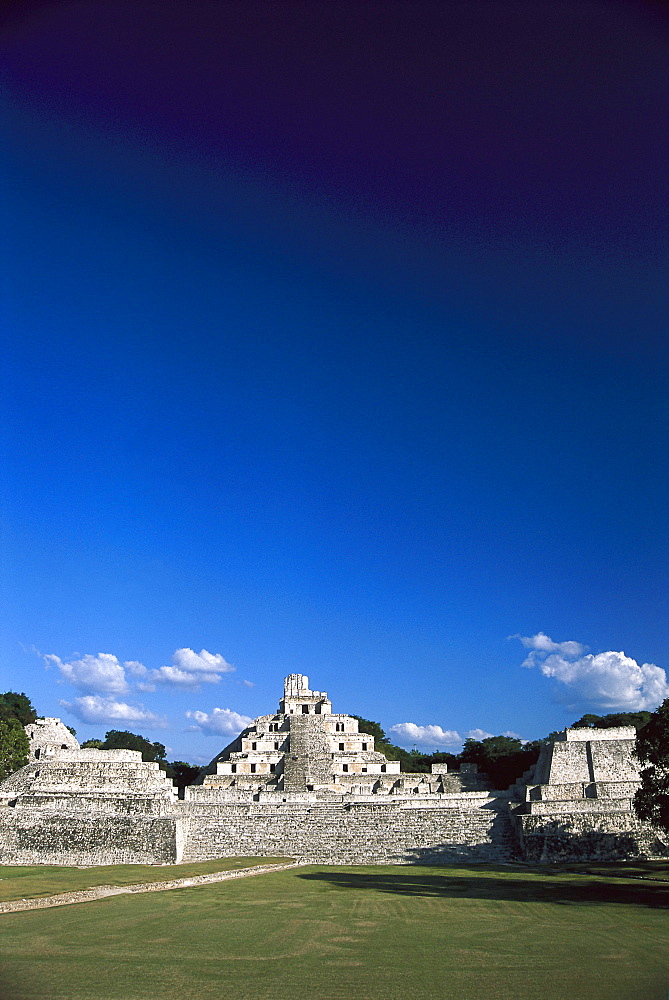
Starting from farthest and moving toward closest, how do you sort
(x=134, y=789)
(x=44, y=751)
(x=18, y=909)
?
(x=44, y=751) < (x=134, y=789) < (x=18, y=909)

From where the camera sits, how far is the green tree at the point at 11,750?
37.6 metres

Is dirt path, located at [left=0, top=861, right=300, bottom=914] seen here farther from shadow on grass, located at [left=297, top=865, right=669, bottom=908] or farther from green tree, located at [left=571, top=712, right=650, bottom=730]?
green tree, located at [left=571, top=712, right=650, bottom=730]

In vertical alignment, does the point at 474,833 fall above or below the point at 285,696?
below

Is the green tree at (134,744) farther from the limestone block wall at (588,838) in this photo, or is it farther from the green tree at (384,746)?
the limestone block wall at (588,838)

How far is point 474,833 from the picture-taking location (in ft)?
97.2

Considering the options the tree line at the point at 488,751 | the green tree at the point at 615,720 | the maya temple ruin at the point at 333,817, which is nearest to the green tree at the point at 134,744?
the tree line at the point at 488,751

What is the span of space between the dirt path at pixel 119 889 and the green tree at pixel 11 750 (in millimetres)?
18965

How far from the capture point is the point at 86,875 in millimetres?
24766

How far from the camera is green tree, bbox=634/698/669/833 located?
21.4m

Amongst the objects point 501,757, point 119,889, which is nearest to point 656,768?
point 119,889

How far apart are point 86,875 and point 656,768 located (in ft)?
66.7

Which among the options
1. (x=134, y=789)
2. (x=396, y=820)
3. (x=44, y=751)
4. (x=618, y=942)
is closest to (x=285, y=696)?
(x=44, y=751)

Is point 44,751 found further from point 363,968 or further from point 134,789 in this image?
point 363,968

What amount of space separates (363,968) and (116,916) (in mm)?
8112
